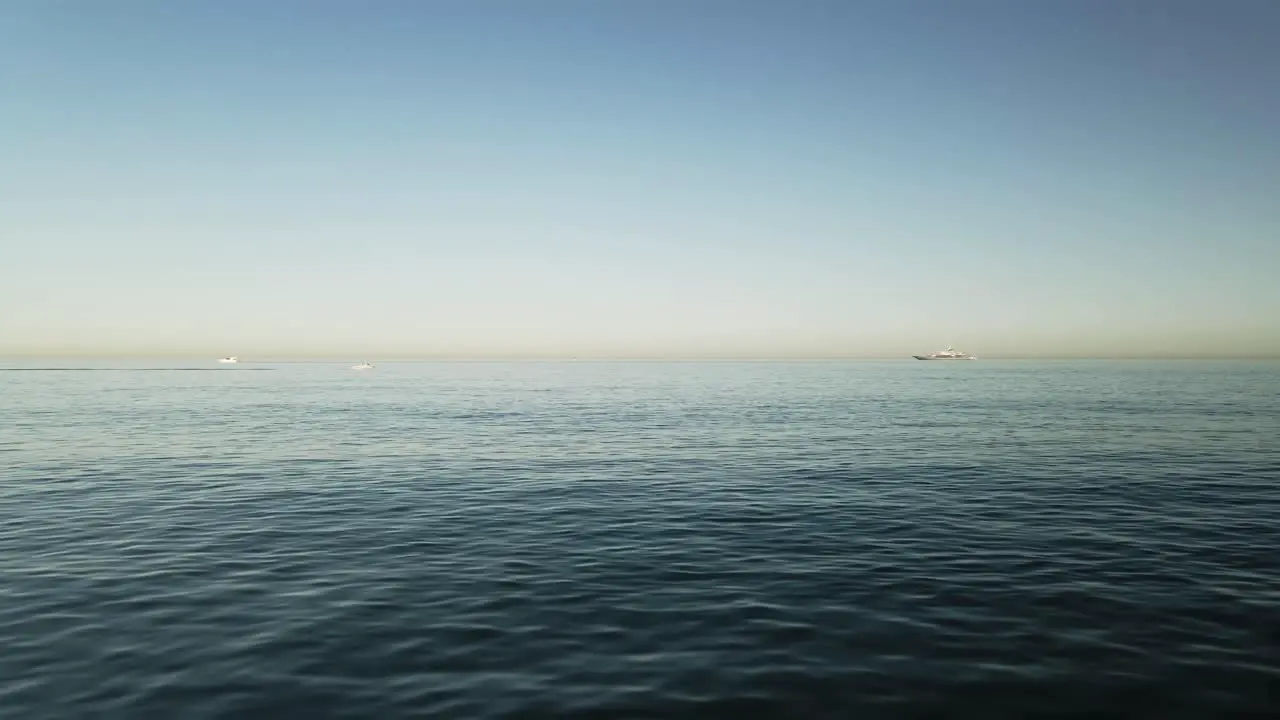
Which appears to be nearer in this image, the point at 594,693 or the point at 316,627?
the point at 594,693

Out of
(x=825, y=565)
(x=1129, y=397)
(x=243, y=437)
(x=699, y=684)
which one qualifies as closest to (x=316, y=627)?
(x=699, y=684)

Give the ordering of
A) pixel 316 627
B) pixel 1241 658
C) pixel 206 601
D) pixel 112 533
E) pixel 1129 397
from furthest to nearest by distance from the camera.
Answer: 1. pixel 1129 397
2. pixel 112 533
3. pixel 206 601
4. pixel 316 627
5. pixel 1241 658

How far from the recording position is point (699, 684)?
13.0 m

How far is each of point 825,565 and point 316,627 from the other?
12.7 m

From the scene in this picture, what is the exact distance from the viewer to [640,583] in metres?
18.9

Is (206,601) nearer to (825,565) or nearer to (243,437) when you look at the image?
(825,565)

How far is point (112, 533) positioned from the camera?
2439 cm

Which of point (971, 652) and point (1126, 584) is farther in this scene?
point (1126, 584)

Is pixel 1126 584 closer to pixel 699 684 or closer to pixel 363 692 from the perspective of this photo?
pixel 699 684

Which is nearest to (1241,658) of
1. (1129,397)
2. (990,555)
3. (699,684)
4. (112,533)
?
(990,555)

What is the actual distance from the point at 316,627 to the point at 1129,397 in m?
104

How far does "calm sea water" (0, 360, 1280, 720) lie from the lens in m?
12.8

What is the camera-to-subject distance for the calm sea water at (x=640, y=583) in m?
12.8

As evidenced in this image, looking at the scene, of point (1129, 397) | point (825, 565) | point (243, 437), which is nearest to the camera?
point (825, 565)
